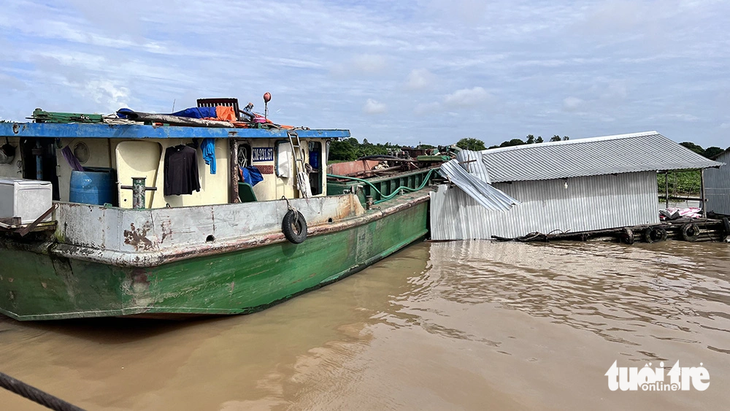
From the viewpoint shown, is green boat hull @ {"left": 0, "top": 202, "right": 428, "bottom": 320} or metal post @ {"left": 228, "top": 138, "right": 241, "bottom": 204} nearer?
green boat hull @ {"left": 0, "top": 202, "right": 428, "bottom": 320}

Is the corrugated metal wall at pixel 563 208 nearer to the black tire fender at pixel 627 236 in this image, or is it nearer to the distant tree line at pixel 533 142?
the black tire fender at pixel 627 236

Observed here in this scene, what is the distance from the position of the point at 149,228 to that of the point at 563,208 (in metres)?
11.6

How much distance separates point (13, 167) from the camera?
6.16 meters

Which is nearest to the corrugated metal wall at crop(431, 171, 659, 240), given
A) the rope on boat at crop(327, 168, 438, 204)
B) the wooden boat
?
the rope on boat at crop(327, 168, 438, 204)

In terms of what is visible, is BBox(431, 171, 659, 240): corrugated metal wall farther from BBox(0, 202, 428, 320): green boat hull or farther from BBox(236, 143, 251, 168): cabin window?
BBox(236, 143, 251, 168): cabin window

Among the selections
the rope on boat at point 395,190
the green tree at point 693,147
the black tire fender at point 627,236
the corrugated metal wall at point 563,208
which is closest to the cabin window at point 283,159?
the rope on boat at point 395,190

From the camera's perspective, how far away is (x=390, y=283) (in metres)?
8.05

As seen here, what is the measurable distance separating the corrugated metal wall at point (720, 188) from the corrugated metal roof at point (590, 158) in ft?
6.81

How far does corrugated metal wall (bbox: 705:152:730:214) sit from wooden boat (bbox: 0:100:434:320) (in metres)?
14.8

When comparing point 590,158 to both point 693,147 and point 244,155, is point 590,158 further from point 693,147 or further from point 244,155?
point 693,147

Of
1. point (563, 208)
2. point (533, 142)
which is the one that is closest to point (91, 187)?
point (563, 208)

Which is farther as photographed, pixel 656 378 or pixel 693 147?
pixel 693 147

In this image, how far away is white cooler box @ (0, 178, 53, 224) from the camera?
4754 millimetres

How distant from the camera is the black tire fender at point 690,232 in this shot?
44.9 ft
